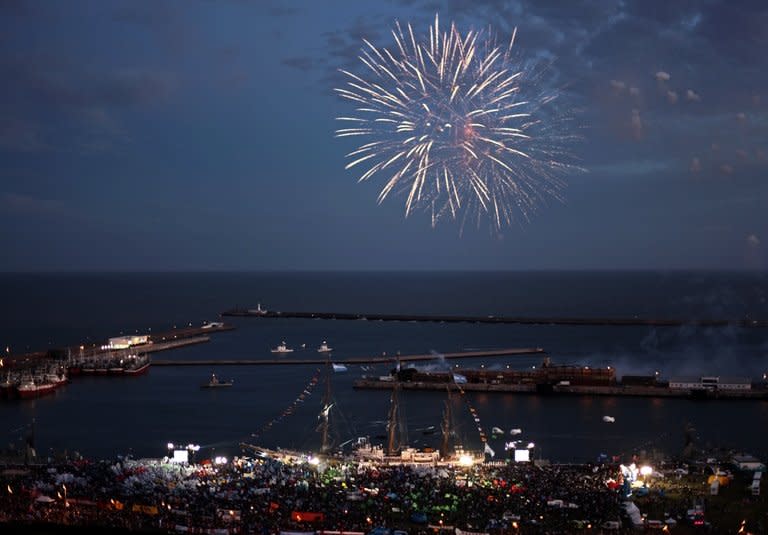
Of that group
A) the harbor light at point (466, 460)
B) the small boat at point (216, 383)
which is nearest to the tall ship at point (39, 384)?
the small boat at point (216, 383)

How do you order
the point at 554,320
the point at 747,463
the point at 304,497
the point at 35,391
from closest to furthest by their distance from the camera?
the point at 304,497 < the point at 747,463 < the point at 35,391 < the point at 554,320

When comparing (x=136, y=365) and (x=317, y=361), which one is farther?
(x=317, y=361)

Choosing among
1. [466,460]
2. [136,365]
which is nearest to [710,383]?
[466,460]

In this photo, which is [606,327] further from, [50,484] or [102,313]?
[50,484]

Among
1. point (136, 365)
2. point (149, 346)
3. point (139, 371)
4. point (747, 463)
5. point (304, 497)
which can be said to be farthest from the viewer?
point (149, 346)

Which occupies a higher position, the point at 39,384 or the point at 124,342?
the point at 124,342

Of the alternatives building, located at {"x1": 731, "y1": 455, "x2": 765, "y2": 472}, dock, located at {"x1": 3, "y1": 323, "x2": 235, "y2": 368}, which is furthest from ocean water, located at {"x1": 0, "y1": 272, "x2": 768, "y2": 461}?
building, located at {"x1": 731, "y1": 455, "x2": 765, "y2": 472}

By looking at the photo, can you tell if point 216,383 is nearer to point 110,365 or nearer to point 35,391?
point 35,391
